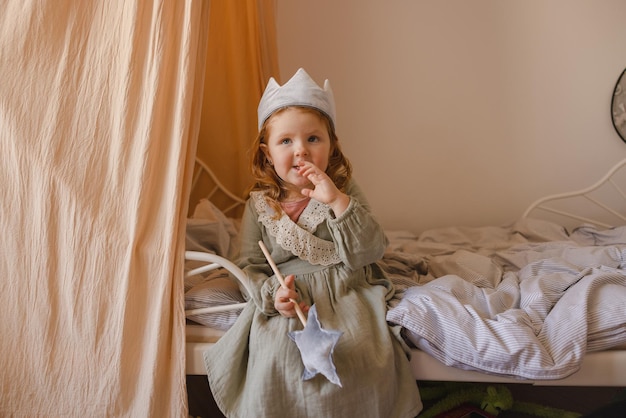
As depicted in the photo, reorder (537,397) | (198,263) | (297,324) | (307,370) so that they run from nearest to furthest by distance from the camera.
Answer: (307,370) < (297,324) < (198,263) < (537,397)

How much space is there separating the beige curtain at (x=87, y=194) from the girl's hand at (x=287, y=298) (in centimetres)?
22

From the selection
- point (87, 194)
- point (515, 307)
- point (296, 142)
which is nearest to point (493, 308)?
point (515, 307)

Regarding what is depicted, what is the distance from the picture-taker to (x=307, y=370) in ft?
3.31

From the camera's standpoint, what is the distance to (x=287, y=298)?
1100 mm

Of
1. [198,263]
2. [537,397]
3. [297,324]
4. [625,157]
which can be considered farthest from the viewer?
[625,157]

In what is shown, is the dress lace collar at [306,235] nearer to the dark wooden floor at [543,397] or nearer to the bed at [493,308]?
the bed at [493,308]

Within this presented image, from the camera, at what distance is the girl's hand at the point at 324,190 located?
112 cm

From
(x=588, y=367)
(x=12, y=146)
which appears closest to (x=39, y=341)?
(x=12, y=146)

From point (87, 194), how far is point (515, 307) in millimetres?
1021

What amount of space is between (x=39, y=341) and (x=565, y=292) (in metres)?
1.21

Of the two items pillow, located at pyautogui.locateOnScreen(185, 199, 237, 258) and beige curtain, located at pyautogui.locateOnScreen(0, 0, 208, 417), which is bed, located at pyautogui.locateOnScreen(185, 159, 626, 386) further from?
beige curtain, located at pyautogui.locateOnScreen(0, 0, 208, 417)

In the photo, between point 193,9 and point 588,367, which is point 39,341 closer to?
point 193,9

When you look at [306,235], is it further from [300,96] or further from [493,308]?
[493,308]

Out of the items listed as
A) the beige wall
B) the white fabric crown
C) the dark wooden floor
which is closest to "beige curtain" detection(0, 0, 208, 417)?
the white fabric crown
